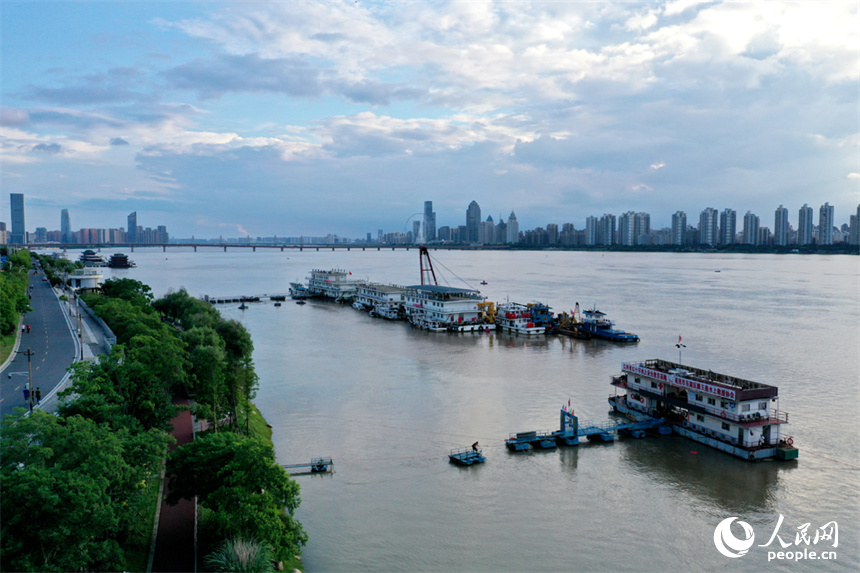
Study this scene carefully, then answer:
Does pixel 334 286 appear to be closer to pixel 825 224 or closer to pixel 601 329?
pixel 601 329

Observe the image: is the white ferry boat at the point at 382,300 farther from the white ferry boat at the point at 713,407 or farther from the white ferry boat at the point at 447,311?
the white ferry boat at the point at 713,407

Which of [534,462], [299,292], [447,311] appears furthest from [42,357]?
[299,292]

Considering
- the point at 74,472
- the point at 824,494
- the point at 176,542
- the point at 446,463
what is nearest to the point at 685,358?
the point at 824,494

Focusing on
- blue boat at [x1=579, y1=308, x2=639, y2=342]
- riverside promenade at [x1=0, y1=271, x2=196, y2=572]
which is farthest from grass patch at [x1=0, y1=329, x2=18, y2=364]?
blue boat at [x1=579, y1=308, x2=639, y2=342]

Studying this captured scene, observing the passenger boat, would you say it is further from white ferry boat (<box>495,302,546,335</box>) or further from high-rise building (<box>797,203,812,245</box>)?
high-rise building (<box>797,203,812,245</box>)

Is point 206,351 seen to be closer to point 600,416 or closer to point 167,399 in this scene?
point 167,399

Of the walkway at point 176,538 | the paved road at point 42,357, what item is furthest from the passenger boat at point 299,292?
the walkway at point 176,538
